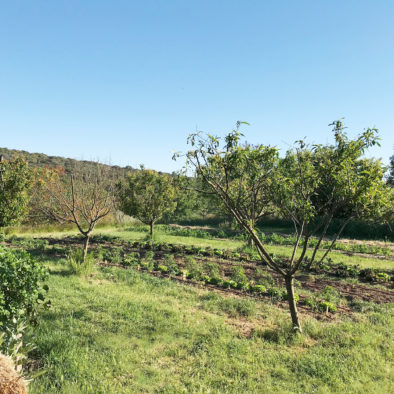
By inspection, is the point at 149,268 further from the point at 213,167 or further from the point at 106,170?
the point at 213,167

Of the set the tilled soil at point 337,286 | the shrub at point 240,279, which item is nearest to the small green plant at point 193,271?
the tilled soil at point 337,286

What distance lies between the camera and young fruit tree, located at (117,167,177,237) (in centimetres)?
1644

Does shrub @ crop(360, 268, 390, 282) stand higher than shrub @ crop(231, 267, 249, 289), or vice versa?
shrub @ crop(360, 268, 390, 282)

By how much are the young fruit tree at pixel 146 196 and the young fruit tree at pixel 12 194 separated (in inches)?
183

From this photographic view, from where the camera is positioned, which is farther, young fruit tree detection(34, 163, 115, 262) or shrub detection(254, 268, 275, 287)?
young fruit tree detection(34, 163, 115, 262)

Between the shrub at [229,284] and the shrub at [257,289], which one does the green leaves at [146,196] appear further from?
the shrub at [257,289]

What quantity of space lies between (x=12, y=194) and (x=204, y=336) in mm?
11834

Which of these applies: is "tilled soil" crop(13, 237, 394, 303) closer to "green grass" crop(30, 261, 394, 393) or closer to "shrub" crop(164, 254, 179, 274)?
"shrub" crop(164, 254, 179, 274)

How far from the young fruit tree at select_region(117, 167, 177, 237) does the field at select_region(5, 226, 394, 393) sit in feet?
26.2

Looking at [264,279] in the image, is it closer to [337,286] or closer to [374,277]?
[337,286]

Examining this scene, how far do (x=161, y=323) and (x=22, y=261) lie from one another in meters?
2.64

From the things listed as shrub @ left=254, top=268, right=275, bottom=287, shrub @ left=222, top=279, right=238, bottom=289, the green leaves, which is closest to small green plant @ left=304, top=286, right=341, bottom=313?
shrub @ left=254, top=268, right=275, bottom=287

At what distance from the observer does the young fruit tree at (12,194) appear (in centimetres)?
1259

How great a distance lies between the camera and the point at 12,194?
12.9 m
